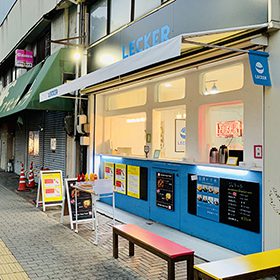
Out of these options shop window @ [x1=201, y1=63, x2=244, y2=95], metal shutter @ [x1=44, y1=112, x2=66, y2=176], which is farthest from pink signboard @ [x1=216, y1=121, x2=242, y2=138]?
metal shutter @ [x1=44, y1=112, x2=66, y2=176]

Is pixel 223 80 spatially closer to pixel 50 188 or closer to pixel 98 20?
pixel 98 20

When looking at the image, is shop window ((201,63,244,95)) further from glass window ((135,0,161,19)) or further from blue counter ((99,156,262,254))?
glass window ((135,0,161,19))

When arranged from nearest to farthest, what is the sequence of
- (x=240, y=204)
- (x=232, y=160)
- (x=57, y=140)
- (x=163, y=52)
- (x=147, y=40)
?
1. (x=163, y=52)
2. (x=240, y=204)
3. (x=232, y=160)
4. (x=147, y=40)
5. (x=57, y=140)

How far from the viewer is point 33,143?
16.2m

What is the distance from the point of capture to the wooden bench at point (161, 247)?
4555 millimetres

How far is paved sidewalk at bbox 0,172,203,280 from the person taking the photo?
5.25 meters

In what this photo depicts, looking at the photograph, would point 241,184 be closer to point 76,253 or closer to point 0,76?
point 76,253

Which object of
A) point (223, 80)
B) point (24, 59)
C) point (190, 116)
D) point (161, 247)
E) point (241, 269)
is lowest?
point (161, 247)

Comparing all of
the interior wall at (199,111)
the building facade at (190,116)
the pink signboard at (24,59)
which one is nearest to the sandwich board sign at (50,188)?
the building facade at (190,116)

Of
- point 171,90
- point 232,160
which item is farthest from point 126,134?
→ point 232,160

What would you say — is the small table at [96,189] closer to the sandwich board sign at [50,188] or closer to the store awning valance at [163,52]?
the store awning valance at [163,52]

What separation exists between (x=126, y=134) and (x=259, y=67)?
6.04m

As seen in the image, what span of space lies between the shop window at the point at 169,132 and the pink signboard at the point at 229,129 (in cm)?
160

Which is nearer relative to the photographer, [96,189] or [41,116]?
[96,189]
